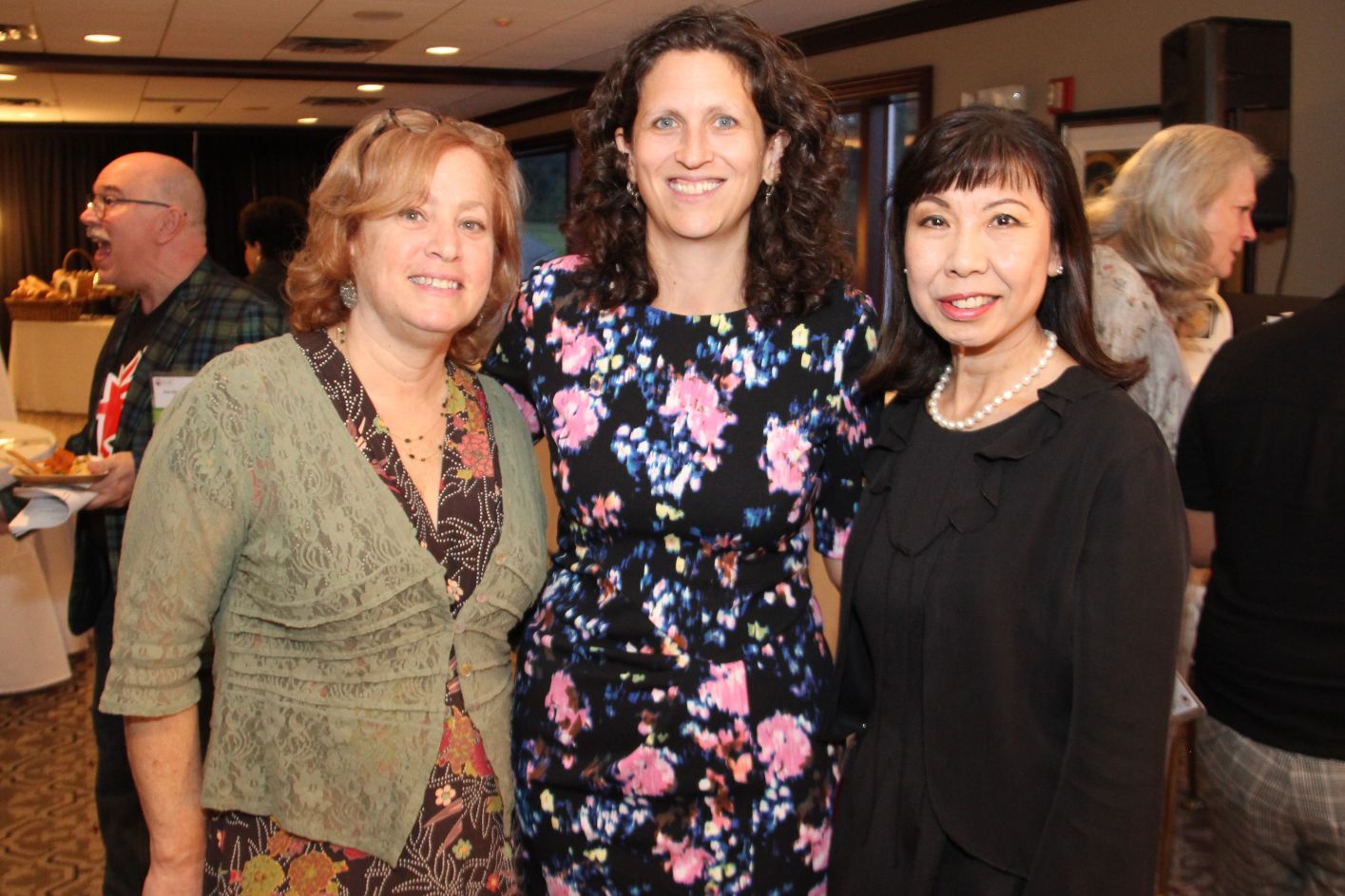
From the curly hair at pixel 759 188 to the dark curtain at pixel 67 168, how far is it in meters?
14.9

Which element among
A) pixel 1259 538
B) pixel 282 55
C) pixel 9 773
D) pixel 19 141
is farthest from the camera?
pixel 19 141

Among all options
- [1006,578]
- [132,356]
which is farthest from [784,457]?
[132,356]

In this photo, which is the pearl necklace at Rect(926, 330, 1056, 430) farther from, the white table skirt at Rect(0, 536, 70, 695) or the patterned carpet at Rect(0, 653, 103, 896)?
the white table skirt at Rect(0, 536, 70, 695)

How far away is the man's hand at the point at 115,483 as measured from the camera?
2686 millimetres

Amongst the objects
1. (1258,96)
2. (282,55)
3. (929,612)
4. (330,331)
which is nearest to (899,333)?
(929,612)

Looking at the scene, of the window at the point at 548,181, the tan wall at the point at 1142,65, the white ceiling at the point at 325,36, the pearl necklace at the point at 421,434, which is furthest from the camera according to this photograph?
the window at the point at 548,181

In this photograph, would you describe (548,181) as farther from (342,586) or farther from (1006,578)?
(1006,578)

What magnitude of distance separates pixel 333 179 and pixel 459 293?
0.24m

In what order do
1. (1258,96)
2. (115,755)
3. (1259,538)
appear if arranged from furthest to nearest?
(1258,96) → (115,755) → (1259,538)

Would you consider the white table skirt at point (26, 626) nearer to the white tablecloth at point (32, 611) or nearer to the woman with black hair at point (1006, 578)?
the white tablecloth at point (32, 611)

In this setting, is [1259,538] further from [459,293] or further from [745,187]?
[459,293]

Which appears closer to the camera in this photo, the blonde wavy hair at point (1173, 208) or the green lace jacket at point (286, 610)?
the green lace jacket at point (286, 610)

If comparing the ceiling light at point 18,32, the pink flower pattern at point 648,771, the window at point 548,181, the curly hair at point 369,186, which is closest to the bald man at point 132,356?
the curly hair at point 369,186

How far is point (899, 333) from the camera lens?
5.77ft
